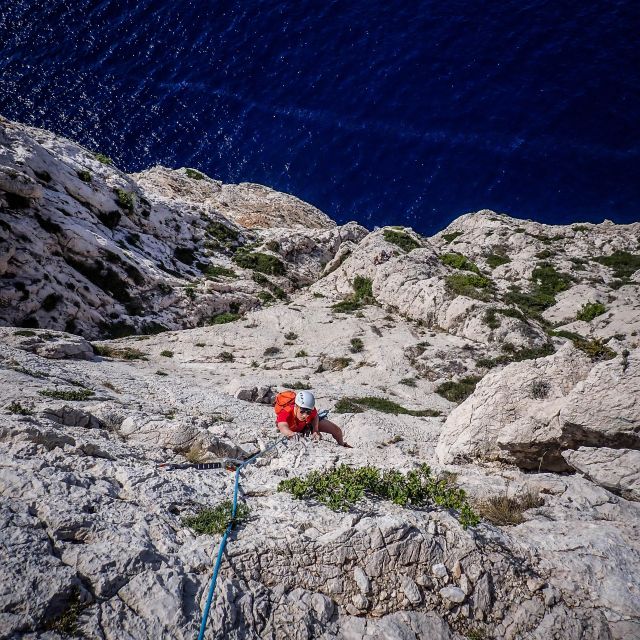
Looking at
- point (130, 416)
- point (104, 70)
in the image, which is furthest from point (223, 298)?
point (104, 70)

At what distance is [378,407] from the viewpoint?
63.2 feet

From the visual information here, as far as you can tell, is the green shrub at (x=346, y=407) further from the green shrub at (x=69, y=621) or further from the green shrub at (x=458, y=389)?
the green shrub at (x=69, y=621)

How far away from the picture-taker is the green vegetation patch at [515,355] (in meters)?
24.0

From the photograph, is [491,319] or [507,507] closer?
[507,507]

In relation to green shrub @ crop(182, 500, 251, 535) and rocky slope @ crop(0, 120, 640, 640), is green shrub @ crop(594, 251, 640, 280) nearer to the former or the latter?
rocky slope @ crop(0, 120, 640, 640)

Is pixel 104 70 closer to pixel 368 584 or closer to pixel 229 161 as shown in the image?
pixel 229 161

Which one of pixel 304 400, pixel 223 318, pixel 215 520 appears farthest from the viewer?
pixel 223 318

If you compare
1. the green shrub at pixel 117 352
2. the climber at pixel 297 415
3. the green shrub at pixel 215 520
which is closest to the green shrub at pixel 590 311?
the climber at pixel 297 415

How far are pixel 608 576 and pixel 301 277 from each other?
35.6 metres

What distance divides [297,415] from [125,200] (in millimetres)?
30363

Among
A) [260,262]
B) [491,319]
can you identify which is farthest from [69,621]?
[260,262]

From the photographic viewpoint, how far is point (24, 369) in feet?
46.8

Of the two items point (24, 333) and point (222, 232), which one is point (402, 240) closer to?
point (222, 232)

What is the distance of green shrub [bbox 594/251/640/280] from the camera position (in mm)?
35388
